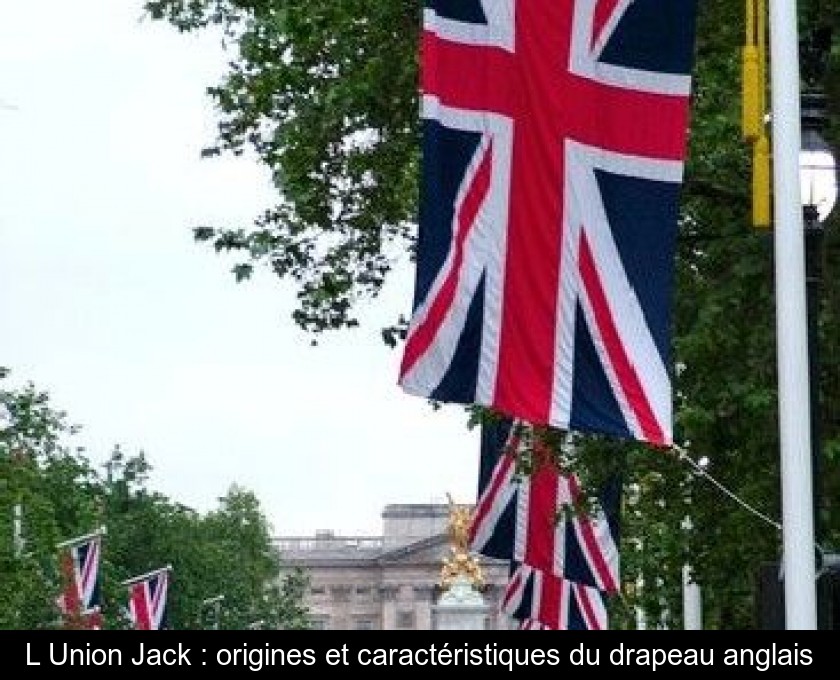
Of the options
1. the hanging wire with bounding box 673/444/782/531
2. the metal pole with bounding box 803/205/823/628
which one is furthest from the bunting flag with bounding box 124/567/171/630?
the metal pole with bounding box 803/205/823/628

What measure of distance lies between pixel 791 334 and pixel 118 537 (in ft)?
366

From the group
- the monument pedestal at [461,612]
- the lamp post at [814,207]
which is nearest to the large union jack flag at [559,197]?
the lamp post at [814,207]

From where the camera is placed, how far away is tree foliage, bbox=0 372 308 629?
2667 inches

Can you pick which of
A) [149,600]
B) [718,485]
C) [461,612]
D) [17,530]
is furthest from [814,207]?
[461,612]

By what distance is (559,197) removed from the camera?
1407 cm

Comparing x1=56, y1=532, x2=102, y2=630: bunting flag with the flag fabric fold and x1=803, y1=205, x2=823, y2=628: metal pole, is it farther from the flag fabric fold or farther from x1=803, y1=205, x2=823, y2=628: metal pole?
x1=803, y1=205, x2=823, y2=628: metal pole

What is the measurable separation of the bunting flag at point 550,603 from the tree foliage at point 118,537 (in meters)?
31.1

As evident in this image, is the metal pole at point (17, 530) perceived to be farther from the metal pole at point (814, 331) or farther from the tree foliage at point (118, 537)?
the metal pole at point (814, 331)

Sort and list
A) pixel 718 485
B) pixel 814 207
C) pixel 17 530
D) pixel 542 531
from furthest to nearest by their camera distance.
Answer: pixel 17 530 < pixel 542 531 < pixel 718 485 < pixel 814 207

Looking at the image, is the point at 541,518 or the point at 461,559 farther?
the point at 461,559

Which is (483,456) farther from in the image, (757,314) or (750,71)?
(750,71)

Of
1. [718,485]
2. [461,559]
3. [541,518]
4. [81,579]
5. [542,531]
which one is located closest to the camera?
[718,485]

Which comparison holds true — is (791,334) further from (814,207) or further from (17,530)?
(17,530)
